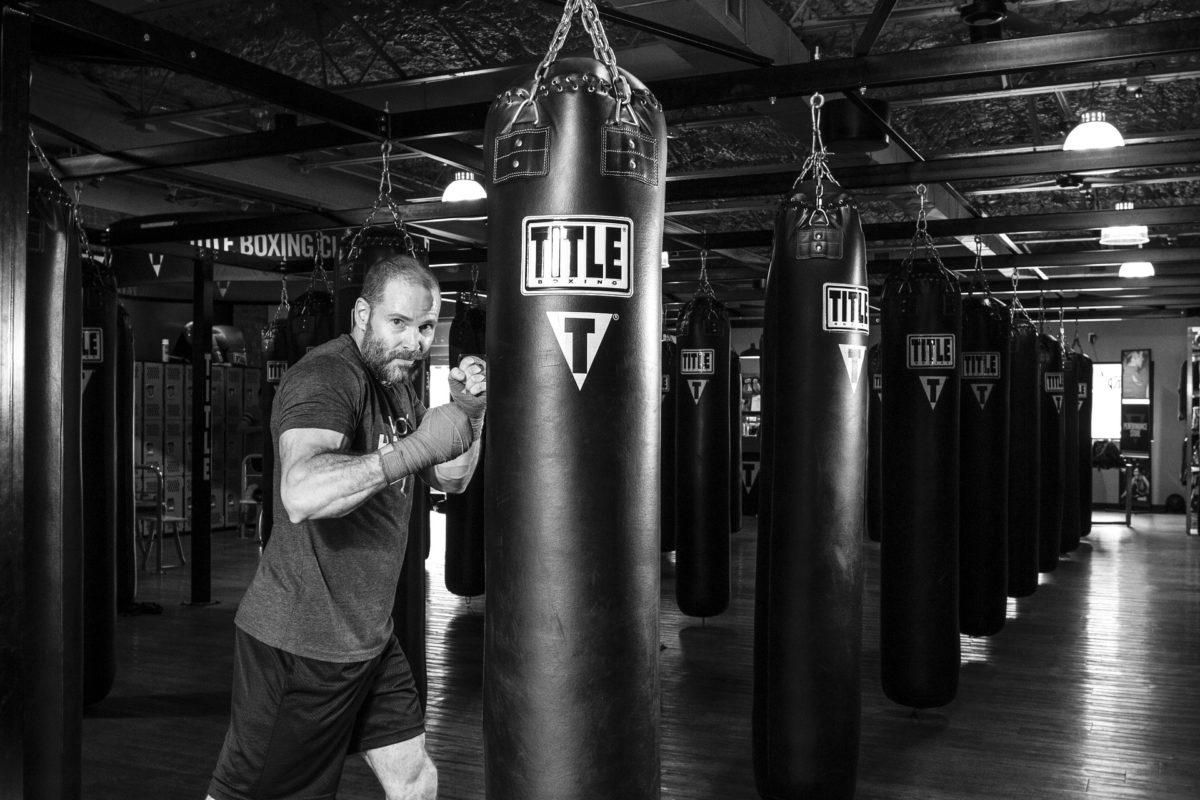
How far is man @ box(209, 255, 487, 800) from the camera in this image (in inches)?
78.2

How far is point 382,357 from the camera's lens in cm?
219

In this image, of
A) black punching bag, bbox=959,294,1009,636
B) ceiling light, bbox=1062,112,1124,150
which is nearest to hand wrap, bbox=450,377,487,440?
ceiling light, bbox=1062,112,1124,150

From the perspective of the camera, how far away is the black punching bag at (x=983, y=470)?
5.01 m

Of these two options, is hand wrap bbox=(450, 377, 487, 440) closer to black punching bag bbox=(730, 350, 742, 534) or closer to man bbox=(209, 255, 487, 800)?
man bbox=(209, 255, 487, 800)

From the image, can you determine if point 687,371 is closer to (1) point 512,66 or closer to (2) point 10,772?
(1) point 512,66

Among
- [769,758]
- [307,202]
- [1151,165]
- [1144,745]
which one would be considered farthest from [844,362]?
[307,202]

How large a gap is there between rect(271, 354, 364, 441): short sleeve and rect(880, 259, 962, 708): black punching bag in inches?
102

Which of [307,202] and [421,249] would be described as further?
[307,202]

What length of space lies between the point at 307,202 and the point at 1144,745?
6.42 meters

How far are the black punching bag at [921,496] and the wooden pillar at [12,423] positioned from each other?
10.0ft

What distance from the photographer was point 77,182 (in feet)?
14.8

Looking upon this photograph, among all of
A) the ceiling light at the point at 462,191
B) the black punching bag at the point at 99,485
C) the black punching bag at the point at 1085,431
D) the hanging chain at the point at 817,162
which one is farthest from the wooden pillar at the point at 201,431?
the black punching bag at the point at 1085,431

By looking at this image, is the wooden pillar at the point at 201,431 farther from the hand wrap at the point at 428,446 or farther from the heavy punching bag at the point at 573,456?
the heavy punching bag at the point at 573,456

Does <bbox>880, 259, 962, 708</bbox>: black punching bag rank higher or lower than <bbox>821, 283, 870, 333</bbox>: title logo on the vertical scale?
lower
